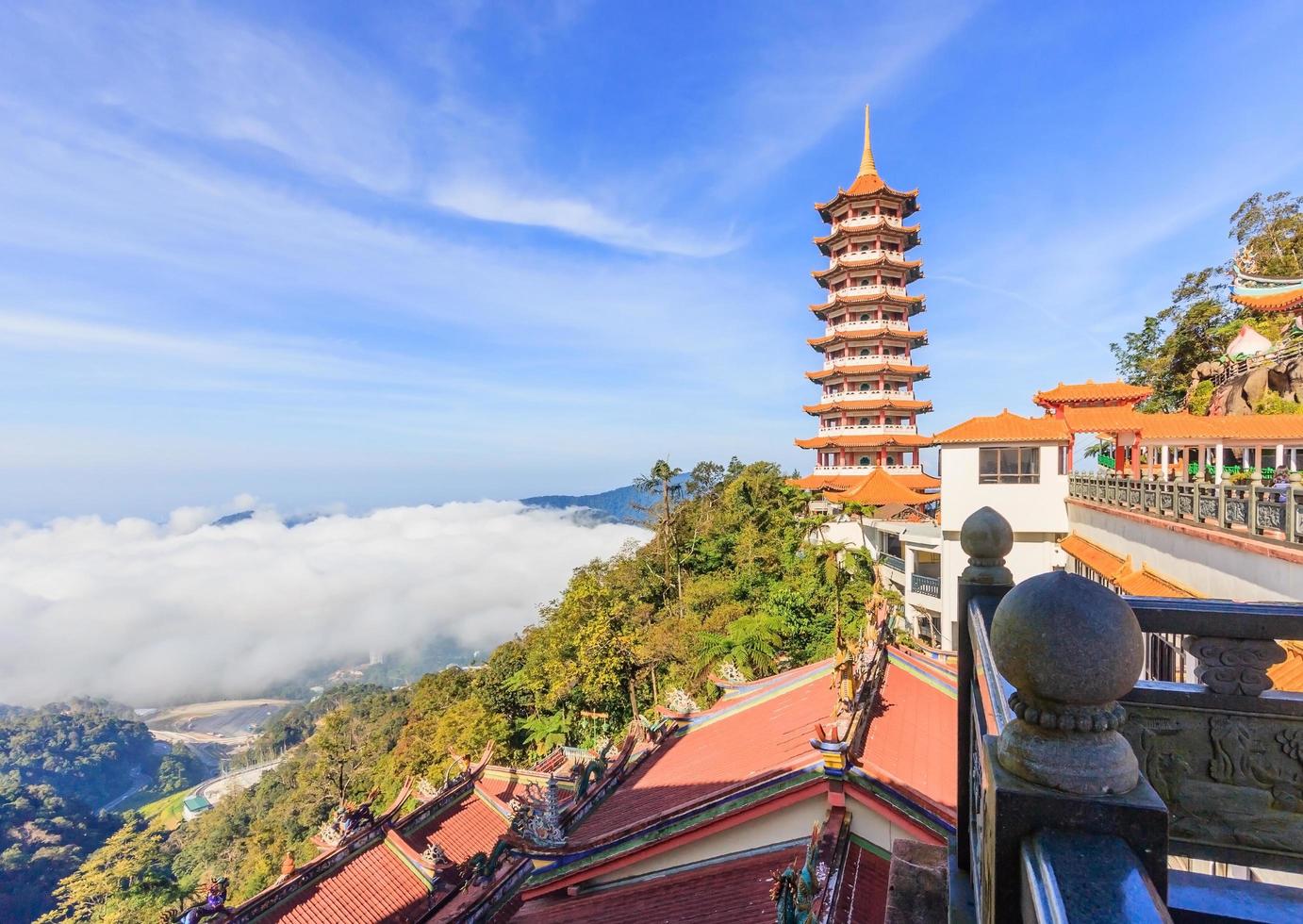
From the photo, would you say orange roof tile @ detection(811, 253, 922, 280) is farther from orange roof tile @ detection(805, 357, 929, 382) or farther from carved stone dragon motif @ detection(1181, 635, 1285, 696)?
carved stone dragon motif @ detection(1181, 635, 1285, 696)

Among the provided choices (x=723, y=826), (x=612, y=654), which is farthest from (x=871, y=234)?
(x=723, y=826)

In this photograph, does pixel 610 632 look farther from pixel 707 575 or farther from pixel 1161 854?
pixel 1161 854

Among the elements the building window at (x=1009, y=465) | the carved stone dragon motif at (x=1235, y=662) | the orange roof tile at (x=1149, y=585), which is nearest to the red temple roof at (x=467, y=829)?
Result: the orange roof tile at (x=1149, y=585)

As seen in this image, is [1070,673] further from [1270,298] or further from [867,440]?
[1270,298]

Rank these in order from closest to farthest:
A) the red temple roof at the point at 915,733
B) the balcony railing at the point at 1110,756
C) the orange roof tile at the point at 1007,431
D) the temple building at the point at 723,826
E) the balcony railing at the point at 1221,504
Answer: the balcony railing at the point at 1110,756
the temple building at the point at 723,826
the red temple roof at the point at 915,733
the balcony railing at the point at 1221,504
the orange roof tile at the point at 1007,431

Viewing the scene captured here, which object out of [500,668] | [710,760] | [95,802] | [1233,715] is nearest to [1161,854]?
[1233,715]

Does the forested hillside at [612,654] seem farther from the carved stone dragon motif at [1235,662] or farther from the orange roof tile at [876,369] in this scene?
the carved stone dragon motif at [1235,662]

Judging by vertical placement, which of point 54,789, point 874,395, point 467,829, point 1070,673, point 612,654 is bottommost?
point 54,789
